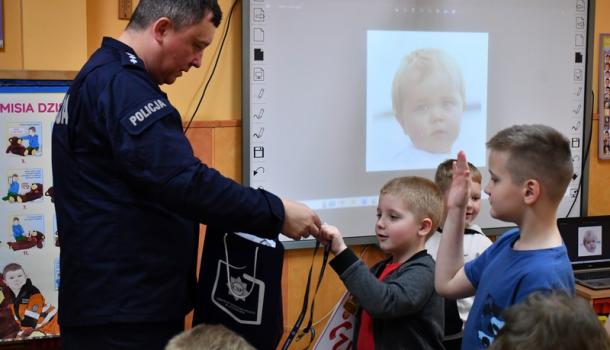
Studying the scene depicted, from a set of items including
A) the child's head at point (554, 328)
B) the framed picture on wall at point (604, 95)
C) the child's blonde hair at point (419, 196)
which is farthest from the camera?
→ the framed picture on wall at point (604, 95)

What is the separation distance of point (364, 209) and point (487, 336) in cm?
199

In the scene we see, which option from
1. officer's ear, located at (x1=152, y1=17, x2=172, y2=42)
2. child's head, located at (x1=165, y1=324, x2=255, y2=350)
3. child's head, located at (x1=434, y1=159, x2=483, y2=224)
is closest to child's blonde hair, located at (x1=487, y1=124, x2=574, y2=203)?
child's head, located at (x1=165, y1=324, x2=255, y2=350)

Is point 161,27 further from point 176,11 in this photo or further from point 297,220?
point 297,220

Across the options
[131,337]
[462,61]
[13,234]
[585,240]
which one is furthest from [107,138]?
[585,240]

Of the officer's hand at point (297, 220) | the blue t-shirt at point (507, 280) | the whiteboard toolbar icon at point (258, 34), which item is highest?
the whiteboard toolbar icon at point (258, 34)

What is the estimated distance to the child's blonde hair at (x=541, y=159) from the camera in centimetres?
155

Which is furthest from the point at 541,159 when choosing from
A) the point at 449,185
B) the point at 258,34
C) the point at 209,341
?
the point at 258,34

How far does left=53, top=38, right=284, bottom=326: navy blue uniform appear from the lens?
155 centimetres

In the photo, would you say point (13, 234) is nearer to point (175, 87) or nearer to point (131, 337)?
point (175, 87)

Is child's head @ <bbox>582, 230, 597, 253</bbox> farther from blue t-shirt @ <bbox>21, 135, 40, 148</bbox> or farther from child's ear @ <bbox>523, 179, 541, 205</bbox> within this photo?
blue t-shirt @ <bbox>21, 135, 40, 148</bbox>

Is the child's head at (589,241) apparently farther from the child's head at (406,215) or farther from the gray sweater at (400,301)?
the gray sweater at (400,301)

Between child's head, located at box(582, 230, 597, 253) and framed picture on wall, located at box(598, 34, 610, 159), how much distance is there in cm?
59

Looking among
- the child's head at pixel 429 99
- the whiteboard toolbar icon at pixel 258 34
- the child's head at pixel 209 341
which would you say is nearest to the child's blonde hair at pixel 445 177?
the child's head at pixel 429 99

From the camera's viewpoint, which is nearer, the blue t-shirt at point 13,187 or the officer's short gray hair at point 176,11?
the officer's short gray hair at point 176,11
